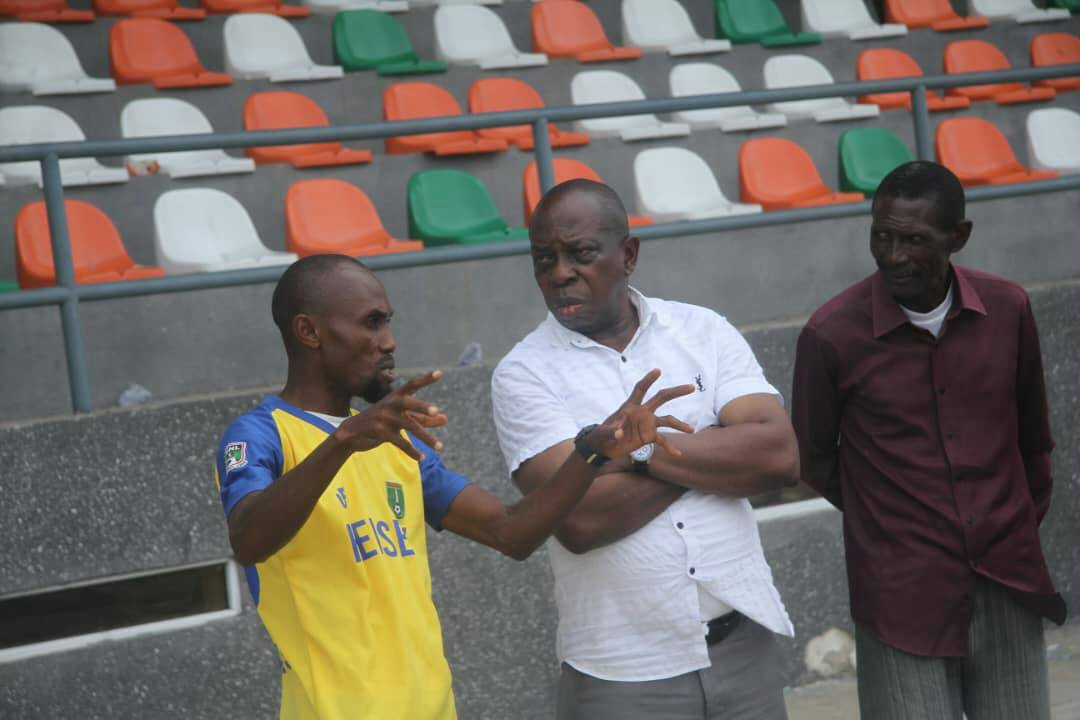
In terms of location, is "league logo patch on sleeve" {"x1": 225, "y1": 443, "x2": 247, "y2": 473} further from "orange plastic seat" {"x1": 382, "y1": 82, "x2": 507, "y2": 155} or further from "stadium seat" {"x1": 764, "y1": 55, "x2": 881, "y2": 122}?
"stadium seat" {"x1": 764, "y1": 55, "x2": 881, "y2": 122}

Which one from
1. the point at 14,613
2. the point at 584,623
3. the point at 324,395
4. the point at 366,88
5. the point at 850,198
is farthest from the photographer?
the point at 366,88

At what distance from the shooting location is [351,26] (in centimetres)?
850

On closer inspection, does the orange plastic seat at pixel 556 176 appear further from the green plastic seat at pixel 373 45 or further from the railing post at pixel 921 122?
the green plastic seat at pixel 373 45

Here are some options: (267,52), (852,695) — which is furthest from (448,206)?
(852,695)

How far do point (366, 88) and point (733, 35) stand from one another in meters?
2.82

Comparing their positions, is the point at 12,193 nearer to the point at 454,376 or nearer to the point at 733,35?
the point at 454,376

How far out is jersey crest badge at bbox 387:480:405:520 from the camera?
2.62m

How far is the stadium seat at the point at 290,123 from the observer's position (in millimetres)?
7125

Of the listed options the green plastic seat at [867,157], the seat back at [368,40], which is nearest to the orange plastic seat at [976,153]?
the green plastic seat at [867,157]

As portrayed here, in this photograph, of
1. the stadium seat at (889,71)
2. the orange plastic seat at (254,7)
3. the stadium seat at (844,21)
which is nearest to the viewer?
the orange plastic seat at (254,7)

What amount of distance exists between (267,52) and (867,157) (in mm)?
3469

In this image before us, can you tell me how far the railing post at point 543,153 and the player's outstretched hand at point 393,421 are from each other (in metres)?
3.16

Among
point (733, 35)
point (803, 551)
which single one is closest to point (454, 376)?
point (803, 551)

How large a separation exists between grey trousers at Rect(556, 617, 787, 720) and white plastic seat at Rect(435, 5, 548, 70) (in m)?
6.21
